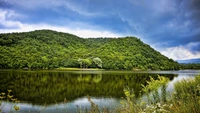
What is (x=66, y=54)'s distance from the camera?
122m

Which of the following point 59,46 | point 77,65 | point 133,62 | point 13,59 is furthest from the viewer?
point 59,46

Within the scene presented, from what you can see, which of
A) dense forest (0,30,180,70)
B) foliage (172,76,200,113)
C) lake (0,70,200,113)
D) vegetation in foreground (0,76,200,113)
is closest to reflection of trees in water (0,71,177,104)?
lake (0,70,200,113)

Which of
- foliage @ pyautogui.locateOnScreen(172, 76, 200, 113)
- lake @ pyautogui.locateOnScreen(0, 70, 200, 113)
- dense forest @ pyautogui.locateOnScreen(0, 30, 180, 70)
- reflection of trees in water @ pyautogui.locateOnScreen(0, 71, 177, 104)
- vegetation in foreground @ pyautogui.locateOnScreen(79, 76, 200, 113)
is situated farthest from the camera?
dense forest @ pyautogui.locateOnScreen(0, 30, 180, 70)

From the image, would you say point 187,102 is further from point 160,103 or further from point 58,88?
point 58,88

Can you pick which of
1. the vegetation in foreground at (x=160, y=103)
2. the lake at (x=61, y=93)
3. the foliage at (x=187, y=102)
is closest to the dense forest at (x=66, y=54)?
the lake at (x=61, y=93)

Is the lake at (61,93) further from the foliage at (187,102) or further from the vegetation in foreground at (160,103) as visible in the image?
the foliage at (187,102)

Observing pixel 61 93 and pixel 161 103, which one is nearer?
pixel 161 103

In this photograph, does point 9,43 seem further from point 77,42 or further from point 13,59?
point 77,42

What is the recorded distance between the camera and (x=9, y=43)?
120m

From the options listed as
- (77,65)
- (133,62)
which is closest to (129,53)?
(133,62)

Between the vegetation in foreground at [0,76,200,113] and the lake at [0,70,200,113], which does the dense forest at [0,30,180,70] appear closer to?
the lake at [0,70,200,113]

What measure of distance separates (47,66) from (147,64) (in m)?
62.5

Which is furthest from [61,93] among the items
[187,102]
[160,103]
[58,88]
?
[187,102]

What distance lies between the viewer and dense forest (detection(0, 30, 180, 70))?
3782 inches
